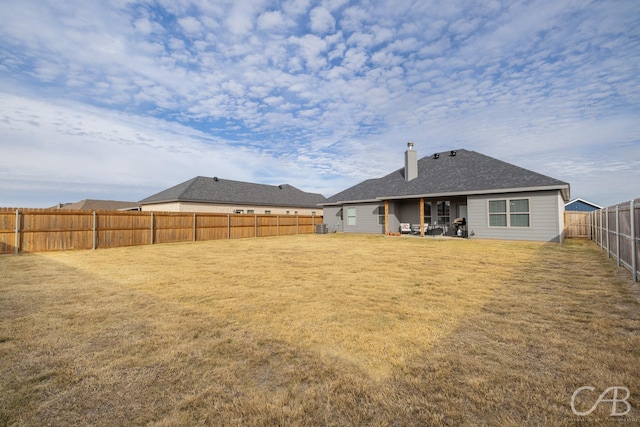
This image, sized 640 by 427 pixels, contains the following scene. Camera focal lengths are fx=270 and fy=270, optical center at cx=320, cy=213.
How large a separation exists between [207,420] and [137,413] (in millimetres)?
576

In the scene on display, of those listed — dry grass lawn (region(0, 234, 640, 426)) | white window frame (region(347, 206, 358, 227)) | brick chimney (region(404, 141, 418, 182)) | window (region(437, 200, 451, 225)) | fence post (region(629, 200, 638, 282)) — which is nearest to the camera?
dry grass lawn (region(0, 234, 640, 426))

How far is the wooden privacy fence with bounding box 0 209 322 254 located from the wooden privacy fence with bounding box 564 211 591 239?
73.3 ft

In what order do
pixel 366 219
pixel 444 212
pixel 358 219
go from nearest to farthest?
pixel 444 212 → pixel 366 219 → pixel 358 219

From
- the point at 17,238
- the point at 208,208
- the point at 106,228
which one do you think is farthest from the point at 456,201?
the point at 17,238

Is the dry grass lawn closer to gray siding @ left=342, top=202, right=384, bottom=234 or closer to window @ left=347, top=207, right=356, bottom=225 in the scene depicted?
gray siding @ left=342, top=202, right=384, bottom=234

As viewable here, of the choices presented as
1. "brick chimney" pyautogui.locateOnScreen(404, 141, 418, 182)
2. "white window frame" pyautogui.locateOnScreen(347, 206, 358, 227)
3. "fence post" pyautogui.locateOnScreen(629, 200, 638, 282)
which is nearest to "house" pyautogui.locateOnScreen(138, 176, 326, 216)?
"white window frame" pyautogui.locateOnScreen(347, 206, 358, 227)

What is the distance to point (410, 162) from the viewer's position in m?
21.2

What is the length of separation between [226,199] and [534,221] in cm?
2384

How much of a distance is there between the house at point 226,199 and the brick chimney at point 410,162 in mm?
9801

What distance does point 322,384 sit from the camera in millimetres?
2383

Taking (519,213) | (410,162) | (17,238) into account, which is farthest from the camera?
(410,162)

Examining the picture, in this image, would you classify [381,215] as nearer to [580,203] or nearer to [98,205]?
[580,203]

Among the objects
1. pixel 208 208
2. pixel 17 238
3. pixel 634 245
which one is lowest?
pixel 17 238

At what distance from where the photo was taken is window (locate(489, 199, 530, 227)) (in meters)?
15.0
